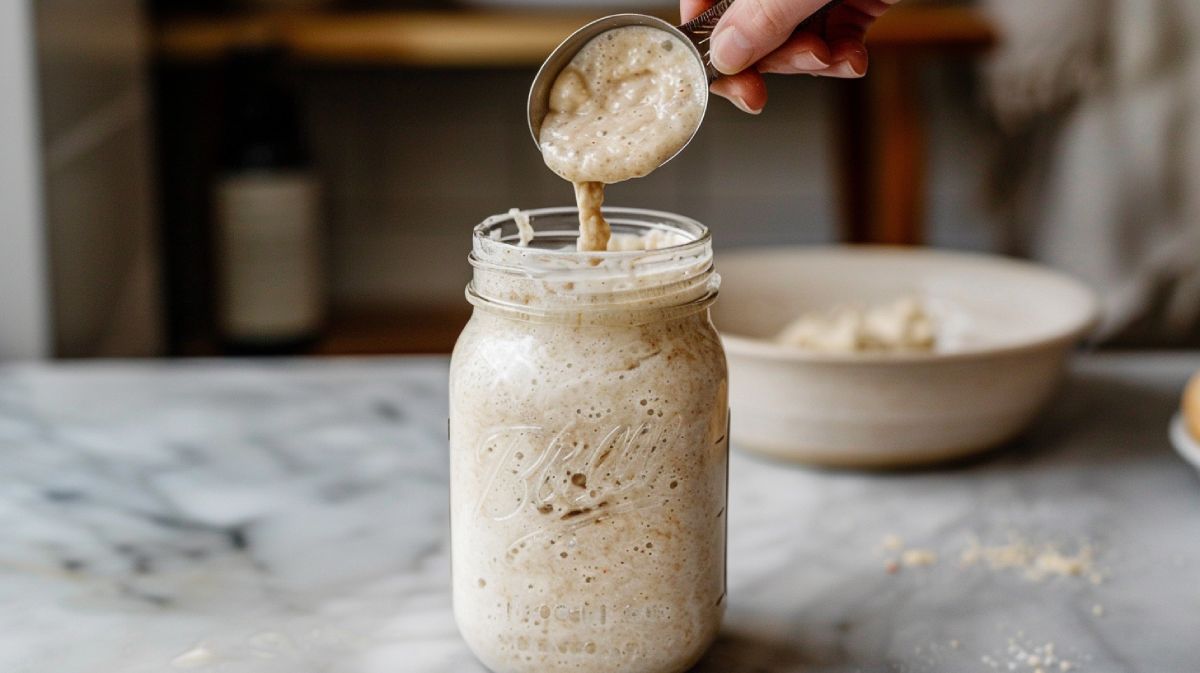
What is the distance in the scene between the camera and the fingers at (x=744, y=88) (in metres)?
0.73

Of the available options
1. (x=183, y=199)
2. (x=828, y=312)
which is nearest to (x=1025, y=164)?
(x=828, y=312)

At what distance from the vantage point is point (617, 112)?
0.67 metres

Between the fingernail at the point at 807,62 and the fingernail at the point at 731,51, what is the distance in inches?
2.3

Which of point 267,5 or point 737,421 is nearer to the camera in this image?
point 737,421

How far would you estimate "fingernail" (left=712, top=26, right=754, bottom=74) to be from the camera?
2.27 ft

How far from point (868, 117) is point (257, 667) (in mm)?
1525

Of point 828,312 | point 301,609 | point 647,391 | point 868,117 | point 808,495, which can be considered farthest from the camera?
point 868,117

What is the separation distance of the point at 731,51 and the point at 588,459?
0.80 feet

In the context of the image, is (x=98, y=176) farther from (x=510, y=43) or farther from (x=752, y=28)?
(x=752, y=28)

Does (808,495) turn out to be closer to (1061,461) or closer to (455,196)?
(1061,461)

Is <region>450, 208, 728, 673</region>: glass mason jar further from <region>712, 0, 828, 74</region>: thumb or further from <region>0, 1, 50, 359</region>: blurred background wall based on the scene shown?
<region>0, 1, 50, 359</region>: blurred background wall

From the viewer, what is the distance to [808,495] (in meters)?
0.92

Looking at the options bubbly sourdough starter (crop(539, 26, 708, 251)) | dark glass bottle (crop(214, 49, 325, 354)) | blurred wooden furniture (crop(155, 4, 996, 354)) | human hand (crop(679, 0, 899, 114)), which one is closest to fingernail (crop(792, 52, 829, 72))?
human hand (crop(679, 0, 899, 114))

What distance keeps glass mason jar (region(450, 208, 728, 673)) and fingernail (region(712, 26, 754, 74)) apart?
0.38 feet
